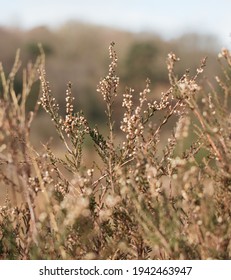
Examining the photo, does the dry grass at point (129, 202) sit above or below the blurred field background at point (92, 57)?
below

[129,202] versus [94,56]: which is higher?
[94,56]

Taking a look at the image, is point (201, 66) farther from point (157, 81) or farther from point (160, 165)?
point (157, 81)

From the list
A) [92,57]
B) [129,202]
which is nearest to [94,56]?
[92,57]

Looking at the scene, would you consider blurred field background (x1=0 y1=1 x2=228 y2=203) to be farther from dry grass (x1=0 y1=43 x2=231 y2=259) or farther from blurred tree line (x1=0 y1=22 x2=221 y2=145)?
dry grass (x1=0 y1=43 x2=231 y2=259)

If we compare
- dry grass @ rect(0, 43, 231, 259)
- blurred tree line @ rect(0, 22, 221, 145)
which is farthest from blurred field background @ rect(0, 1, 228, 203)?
dry grass @ rect(0, 43, 231, 259)

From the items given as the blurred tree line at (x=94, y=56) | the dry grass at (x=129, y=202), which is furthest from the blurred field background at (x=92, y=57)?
the dry grass at (x=129, y=202)

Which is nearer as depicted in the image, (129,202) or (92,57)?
(129,202)

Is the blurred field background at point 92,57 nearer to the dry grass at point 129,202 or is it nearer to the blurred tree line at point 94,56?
the blurred tree line at point 94,56

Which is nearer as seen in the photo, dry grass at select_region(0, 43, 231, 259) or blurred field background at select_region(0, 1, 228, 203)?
dry grass at select_region(0, 43, 231, 259)

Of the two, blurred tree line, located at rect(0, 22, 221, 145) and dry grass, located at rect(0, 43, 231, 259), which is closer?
dry grass, located at rect(0, 43, 231, 259)

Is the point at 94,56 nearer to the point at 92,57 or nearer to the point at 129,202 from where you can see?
the point at 92,57

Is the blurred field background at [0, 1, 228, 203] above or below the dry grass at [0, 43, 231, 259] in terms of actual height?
above

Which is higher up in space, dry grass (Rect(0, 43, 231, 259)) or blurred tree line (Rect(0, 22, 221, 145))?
blurred tree line (Rect(0, 22, 221, 145))
